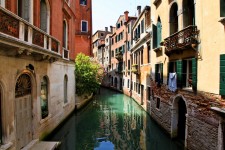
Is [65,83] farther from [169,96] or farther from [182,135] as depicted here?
[182,135]

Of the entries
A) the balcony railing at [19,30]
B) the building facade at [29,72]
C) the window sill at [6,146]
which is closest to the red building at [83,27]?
the building facade at [29,72]

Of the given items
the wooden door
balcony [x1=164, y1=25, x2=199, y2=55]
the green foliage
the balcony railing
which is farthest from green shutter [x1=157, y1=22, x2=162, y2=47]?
the wooden door

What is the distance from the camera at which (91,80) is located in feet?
60.7

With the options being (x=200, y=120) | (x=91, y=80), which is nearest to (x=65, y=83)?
(x=91, y=80)

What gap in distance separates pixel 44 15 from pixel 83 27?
605 inches

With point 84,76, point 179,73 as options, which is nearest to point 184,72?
point 179,73

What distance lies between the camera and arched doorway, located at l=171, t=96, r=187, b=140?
10297 millimetres

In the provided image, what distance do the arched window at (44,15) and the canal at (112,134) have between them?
5.42m

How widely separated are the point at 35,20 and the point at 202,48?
22.1 ft

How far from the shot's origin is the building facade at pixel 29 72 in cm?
623

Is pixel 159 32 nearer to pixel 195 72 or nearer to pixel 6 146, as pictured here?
pixel 195 72

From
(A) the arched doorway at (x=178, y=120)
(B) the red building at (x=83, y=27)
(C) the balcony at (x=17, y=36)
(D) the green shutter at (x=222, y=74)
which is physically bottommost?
(A) the arched doorway at (x=178, y=120)

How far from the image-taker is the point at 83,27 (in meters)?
25.5

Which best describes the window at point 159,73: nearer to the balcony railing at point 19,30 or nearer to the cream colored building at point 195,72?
the cream colored building at point 195,72
